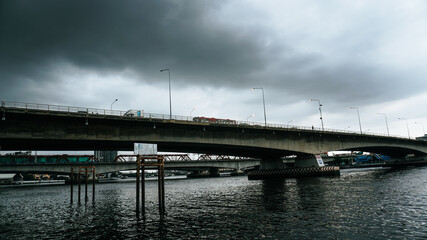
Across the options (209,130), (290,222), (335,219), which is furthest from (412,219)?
(209,130)

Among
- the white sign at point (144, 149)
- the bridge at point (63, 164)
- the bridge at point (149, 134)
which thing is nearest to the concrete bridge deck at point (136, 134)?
the bridge at point (149, 134)

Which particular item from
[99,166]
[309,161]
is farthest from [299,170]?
[99,166]

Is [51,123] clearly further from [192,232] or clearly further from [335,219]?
[335,219]

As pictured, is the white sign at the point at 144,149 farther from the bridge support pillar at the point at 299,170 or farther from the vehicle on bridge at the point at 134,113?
the bridge support pillar at the point at 299,170

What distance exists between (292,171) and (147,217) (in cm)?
5423

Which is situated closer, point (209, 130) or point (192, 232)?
point (192, 232)

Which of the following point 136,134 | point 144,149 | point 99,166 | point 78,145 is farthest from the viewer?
point 99,166

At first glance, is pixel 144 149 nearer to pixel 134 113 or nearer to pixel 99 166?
pixel 134 113

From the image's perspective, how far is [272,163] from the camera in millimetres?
74125

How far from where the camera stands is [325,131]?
6875 centimetres

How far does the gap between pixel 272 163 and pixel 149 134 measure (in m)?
41.4

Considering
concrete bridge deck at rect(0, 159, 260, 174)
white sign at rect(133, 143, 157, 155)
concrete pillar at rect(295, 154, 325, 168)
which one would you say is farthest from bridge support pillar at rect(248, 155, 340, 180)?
white sign at rect(133, 143, 157, 155)

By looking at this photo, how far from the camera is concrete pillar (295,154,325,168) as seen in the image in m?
67.4

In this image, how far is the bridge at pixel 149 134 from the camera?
3675 cm
